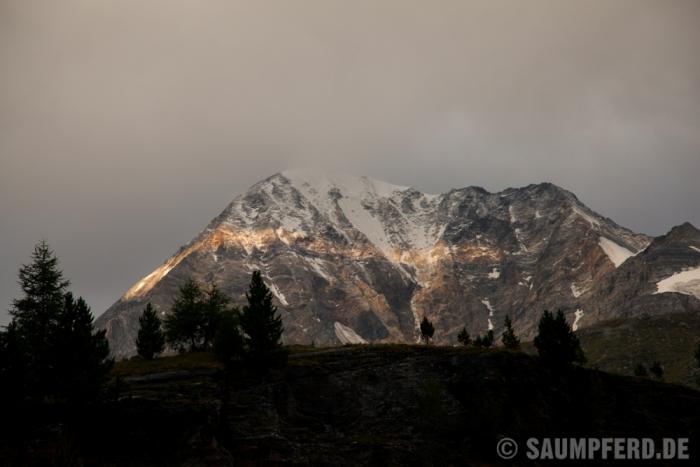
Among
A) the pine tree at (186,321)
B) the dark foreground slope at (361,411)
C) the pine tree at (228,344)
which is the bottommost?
the dark foreground slope at (361,411)

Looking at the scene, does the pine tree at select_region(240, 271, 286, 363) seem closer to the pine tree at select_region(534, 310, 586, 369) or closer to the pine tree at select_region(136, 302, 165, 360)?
the pine tree at select_region(136, 302, 165, 360)

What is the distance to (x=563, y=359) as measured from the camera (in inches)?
4117

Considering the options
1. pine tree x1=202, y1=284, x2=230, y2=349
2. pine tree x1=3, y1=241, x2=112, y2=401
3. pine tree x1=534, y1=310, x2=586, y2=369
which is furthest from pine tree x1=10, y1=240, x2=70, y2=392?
pine tree x1=534, y1=310, x2=586, y2=369

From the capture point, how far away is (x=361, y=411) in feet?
305

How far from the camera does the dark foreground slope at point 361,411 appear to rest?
242ft

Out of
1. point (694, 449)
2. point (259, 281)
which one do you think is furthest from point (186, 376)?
point (694, 449)

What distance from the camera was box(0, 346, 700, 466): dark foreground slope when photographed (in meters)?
73.7

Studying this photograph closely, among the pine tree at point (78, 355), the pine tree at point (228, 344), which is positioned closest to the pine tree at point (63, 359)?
the pine tree at point (78, 355)

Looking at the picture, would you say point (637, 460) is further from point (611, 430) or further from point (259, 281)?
point (259, 281)

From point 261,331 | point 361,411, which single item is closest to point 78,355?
point 261,331

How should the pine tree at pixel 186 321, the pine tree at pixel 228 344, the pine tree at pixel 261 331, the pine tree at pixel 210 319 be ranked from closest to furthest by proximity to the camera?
the pine tree at pixel 228 344
the pine tree at pixel 261 331
the pine tree at pixel 210 319
the pine tree at pixel 186 321

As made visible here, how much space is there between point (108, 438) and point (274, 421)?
67.7 feet

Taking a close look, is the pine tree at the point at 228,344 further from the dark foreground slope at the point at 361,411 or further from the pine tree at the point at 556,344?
the pine tree at the point at 556,344

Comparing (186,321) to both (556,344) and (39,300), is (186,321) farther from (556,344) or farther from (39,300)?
(556,344)
